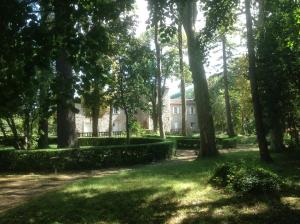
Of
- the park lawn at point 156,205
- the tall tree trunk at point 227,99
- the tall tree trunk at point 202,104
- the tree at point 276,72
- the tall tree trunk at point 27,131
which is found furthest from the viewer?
the tall tree trunk at point 227,99

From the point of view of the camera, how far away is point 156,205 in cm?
944

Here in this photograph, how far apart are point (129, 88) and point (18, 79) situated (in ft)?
77.4

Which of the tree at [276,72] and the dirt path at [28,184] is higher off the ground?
the tree at [276,72]

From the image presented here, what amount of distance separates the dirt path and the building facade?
3587 cm

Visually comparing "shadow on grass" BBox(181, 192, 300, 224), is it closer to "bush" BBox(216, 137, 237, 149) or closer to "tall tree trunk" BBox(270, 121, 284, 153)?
"tall tree trunk" BBox(270, 121, 284, 153)

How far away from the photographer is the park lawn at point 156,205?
8463 mm

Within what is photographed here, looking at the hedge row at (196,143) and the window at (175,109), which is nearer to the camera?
the hedge row at (196,143)

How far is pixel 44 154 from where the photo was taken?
1766 cm

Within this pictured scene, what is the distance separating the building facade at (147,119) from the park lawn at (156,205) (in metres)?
41.7

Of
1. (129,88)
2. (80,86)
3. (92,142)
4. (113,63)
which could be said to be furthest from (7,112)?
(92,142)

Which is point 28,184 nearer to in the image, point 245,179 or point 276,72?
point 245,179

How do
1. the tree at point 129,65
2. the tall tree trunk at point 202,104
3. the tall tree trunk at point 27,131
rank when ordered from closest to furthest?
the tall tree trunk at point 202,104
the tall tree trunk at point 27,131
the tree at point 129,65

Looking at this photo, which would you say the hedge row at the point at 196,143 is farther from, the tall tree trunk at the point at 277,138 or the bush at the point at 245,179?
the bush at the point at 245,179

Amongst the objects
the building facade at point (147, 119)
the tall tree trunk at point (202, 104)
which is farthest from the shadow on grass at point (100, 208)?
the building facade at point (147, 119)
